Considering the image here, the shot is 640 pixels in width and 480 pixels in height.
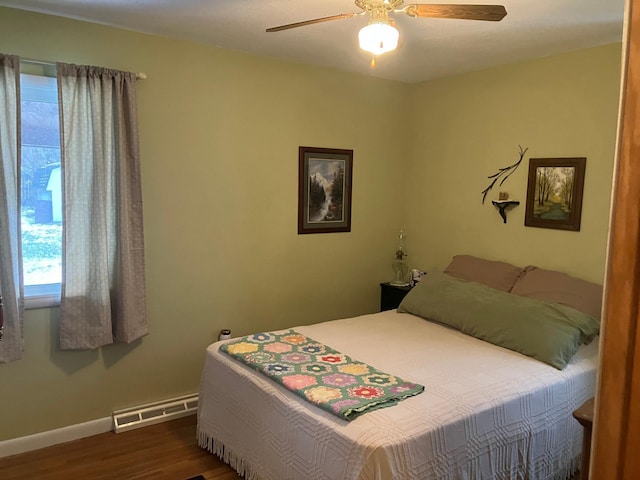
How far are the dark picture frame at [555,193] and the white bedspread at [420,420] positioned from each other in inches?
32.8

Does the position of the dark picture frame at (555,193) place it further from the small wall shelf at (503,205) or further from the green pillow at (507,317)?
the green pillow at (507,317)

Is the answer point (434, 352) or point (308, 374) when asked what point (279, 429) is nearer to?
point (308, 374)

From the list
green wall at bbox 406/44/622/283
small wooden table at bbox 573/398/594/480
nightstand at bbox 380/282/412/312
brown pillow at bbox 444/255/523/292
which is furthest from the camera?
nightstand at bbox 380/282/412/312

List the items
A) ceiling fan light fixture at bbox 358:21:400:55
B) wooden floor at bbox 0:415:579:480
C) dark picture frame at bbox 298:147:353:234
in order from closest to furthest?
ceiling fan light fixture at bbox 358:21:400:55
wooden floor at bbox 0:415:579:480
dark picture frame at bbox 298:147:353:234

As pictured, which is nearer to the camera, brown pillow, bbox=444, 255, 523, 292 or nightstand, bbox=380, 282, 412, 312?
brown pillow, bbox=444, 255, 523, 292

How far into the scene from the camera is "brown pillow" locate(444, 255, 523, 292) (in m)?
3.37

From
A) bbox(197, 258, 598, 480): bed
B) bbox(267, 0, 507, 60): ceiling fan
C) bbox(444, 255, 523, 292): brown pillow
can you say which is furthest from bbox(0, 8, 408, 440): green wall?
bbox(267, 0, 507, 60): ceiling fan

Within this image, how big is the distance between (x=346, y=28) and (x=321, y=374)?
189 cm

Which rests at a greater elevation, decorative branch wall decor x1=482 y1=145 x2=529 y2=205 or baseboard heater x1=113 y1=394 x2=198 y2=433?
decorative branch wall decor x1=482 y1=145 x2=529 y2=205

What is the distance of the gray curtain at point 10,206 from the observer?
2537mm

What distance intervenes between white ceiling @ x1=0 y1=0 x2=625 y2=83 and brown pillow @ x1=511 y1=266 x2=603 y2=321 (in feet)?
4.73

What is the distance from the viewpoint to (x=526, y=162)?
345 cm

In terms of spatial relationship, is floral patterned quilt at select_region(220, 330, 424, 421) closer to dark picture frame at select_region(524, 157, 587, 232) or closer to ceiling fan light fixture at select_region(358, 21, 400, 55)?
ceiling fan light fixture at select_region(358, 21, 400, 55)

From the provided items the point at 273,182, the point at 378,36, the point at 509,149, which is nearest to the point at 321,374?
the point at 378,36
